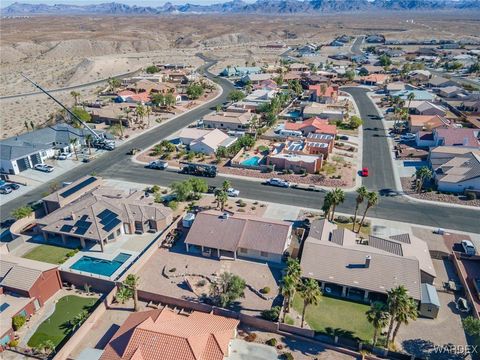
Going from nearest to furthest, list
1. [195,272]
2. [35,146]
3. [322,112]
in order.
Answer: [195,272]
[35,146]
[322,112]

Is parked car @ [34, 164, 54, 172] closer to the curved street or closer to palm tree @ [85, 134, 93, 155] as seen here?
the curved street

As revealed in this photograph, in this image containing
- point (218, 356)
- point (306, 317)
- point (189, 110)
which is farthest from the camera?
point (189, 110)

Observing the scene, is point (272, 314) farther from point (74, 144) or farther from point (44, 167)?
point (74, 144)

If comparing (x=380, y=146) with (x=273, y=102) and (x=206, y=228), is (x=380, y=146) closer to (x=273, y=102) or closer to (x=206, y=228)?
(x=273, y=102)

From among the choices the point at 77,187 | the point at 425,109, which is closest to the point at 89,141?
the point at 77,187

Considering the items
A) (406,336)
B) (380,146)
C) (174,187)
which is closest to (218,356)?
(406,336)

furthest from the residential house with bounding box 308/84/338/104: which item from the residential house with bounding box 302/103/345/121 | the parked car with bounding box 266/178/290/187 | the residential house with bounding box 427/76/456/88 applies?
the parked car with bounding box 266/178/290/187

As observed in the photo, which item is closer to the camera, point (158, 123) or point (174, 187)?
point (174, 187)
